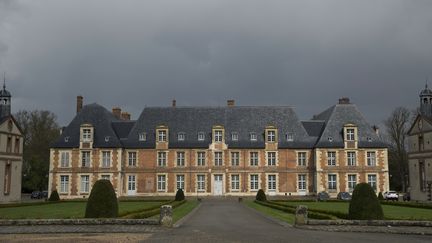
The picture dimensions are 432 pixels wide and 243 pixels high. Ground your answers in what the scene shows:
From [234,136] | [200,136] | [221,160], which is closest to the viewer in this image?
[221,160]

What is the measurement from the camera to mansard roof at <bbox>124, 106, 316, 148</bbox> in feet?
156

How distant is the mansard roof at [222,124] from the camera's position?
1873 inches

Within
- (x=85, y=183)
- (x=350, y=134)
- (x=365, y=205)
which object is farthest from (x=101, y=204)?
(x=350, y=134)

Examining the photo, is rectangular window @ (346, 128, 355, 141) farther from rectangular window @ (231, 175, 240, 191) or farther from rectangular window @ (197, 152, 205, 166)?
rectangular window @ (197, 152, 205, 166)

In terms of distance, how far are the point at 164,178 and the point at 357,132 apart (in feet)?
63.6

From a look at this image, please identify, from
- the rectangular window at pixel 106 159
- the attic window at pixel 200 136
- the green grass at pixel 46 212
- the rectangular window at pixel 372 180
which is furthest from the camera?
the attic window at pixel 200 136

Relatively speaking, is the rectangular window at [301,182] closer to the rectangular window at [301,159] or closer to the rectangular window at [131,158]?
the rectangular window at [301,159]

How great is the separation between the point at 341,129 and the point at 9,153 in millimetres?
30913

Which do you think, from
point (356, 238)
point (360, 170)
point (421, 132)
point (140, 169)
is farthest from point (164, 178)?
point (356, 238)

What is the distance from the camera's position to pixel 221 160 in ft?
155

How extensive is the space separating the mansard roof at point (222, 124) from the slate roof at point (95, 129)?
185 centimetres

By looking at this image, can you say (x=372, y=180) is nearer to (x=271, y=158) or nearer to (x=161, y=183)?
(x=271, y=158)

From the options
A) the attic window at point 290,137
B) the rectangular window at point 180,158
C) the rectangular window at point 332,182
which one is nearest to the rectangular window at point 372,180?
the rectangular window at point 332,182

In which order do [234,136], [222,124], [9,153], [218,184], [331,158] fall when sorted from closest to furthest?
[9,153] < [331,158] < [218,184] < [234,136] < [222,124]
